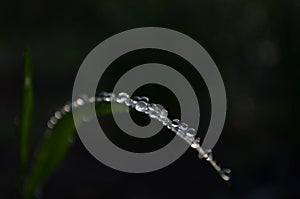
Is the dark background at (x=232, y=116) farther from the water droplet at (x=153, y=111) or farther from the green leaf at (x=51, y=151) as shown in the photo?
the water droplet at (x=153, y=111)

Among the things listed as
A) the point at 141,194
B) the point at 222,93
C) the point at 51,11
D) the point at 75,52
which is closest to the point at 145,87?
the point at 222,93

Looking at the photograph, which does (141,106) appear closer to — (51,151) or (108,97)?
(108,97)

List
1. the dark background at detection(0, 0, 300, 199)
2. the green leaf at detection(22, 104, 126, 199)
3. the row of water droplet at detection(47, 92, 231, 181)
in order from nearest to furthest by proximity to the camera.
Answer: the row of water droplet at detection(47, 92, 231, 181)
the green leaf at detection(22, 104, 126, 199)
the dark background at detection(0, 0, 300, 199)

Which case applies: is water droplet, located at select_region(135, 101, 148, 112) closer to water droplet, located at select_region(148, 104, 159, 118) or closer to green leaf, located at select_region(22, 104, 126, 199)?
water droplet, located at select_region(148, 104, 159, 118)

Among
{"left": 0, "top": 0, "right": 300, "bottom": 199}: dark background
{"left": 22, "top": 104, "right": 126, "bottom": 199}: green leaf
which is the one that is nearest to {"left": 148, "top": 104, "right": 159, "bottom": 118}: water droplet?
→ {"left": 22, "top": 104, "right": 126, "bottom": 199}: green leaf

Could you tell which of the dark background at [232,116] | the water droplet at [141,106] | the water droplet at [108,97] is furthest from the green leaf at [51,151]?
the dark background at [232,116]
